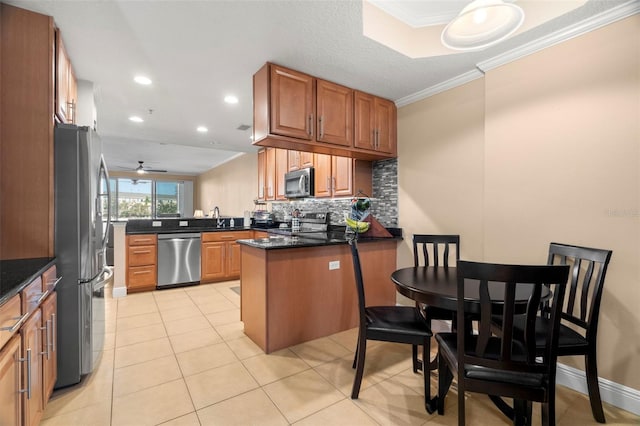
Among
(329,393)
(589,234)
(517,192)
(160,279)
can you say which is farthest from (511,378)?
(160,279)

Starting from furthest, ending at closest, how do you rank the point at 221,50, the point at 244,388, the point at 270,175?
the point at 270,175
the point at 221,50
the point at 244,388

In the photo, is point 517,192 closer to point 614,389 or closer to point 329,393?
point 614,389

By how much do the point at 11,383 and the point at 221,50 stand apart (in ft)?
7.49

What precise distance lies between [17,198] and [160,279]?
9.21 ft

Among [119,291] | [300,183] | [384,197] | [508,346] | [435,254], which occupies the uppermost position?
[300,183]

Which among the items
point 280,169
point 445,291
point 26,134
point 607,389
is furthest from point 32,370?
point 280,169

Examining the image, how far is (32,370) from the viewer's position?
142 centimetres

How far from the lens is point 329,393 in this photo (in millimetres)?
1923

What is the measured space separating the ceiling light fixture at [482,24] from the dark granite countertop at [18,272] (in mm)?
2400

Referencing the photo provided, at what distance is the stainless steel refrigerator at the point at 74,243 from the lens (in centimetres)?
189

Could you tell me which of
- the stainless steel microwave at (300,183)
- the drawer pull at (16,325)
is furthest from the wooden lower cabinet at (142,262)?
the drawer pull at (16,325)

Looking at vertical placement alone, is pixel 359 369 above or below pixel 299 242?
below

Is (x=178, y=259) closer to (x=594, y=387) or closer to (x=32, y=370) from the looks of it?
(x=32, y=370)

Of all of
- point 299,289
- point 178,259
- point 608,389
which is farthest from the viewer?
point 178,259
